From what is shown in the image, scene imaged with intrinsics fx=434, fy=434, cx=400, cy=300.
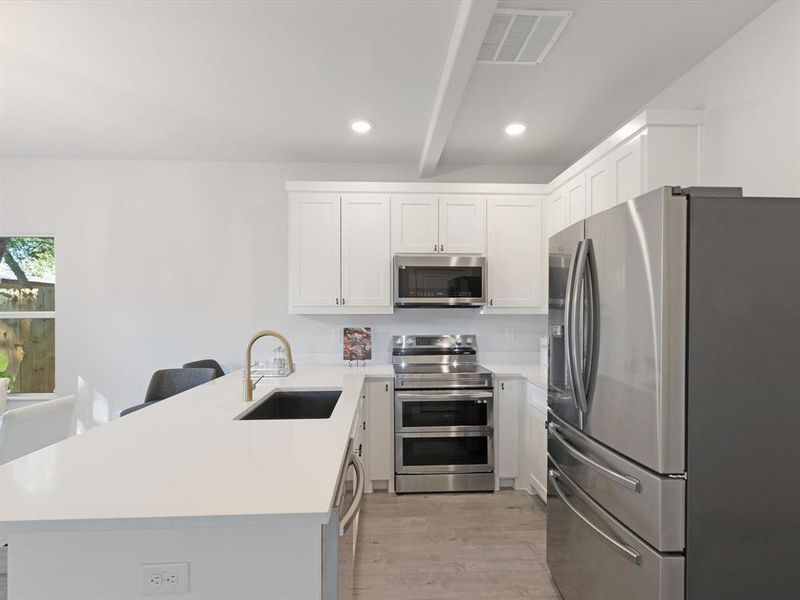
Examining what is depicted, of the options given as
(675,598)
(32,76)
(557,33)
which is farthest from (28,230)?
(675,598)

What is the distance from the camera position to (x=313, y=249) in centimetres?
338

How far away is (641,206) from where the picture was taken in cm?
140

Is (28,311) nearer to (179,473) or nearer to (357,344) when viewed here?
(357,344)

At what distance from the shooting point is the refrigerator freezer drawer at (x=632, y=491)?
1.33 metres

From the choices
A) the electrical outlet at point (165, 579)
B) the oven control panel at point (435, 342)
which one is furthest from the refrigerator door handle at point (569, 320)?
the oven control panel at point (435, 342)

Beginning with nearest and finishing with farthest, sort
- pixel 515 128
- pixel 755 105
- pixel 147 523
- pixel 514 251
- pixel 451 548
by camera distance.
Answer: pixel 147 523 → pixel 755 105 → pixel 451 548 → pixel 515 128 → pixel 514 251

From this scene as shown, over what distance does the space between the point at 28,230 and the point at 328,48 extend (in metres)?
3.25

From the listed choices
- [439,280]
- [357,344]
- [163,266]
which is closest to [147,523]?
[439,280]

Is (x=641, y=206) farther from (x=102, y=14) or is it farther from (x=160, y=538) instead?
(x=102, y=14)

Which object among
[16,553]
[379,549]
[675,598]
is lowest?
[379,549]

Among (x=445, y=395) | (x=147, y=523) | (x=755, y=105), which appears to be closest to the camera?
(x=147, y=523)

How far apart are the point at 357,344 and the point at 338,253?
0.81 meters

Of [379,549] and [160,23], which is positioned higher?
[160,23]

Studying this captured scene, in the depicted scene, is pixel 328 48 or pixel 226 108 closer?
pixel 328 48
